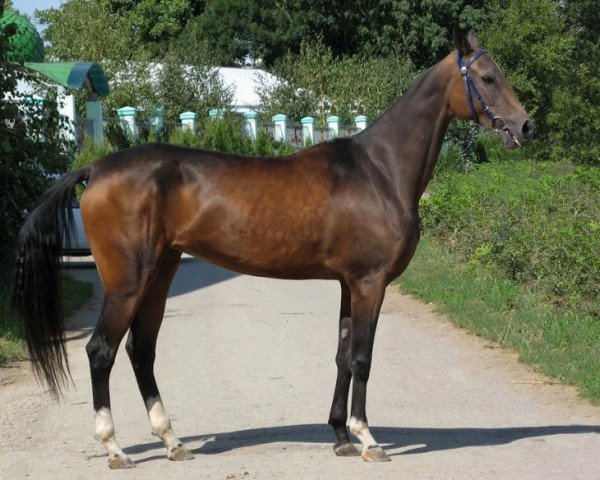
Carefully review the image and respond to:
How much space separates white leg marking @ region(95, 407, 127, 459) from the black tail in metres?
0.39

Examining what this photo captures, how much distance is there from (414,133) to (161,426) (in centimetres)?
242

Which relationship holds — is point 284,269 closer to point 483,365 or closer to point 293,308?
point 483,365

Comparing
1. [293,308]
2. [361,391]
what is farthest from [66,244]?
[293,308]

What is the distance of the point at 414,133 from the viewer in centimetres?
765

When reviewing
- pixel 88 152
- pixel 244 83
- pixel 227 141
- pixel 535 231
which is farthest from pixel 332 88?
pixel 535 231

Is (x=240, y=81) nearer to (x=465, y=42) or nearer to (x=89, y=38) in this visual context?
(x=89, y=38)

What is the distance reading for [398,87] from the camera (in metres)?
48.9

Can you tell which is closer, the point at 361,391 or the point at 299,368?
the point at 361,391

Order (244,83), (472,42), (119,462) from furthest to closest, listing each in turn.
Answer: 1. (244,83)
2. (472,42)
3. (119,462)

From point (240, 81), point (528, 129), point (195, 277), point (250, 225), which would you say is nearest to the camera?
point (250, 225)

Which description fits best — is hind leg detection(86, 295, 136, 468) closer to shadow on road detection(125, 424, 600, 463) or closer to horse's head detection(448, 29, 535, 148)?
shadow on road detection(125, 424, 600, 463)

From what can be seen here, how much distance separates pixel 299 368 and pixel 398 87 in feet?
129

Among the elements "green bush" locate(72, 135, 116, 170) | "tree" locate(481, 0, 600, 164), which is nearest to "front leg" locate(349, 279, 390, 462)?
"green bush" locate(72, 135, 116, 170)

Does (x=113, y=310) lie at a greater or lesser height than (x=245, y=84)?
greater
